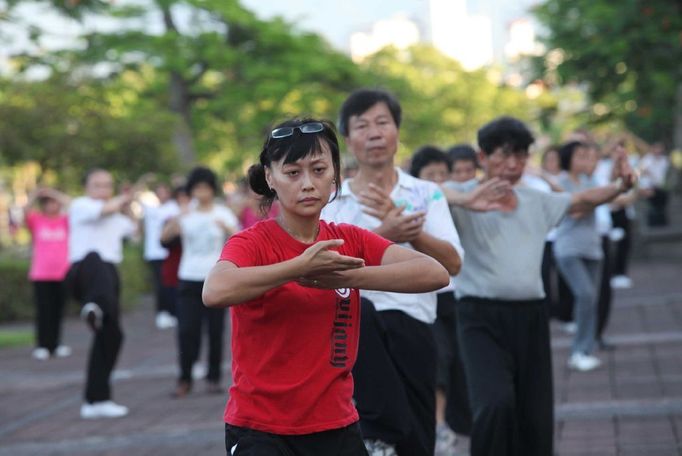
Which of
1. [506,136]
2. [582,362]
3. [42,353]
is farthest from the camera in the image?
[42,353]

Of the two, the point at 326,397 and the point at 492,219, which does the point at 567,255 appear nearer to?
the point at 492,219

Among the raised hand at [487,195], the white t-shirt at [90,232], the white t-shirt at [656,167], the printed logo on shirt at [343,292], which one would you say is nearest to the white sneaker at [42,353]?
the white t-shirt at [90,232]

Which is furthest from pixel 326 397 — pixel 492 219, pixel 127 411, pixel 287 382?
pixel 127 411

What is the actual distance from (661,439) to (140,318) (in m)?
12.0

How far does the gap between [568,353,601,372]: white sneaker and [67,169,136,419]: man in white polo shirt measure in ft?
11.5

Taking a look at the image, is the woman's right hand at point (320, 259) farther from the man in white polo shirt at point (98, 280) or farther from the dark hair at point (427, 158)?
the man in white polo shirt at point (98, 280)

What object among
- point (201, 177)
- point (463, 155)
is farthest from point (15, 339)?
point (463, 155)

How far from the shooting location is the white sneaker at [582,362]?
9.77 metres

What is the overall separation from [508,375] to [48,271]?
8998 mm

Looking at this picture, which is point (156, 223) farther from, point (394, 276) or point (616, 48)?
point (394, 276)

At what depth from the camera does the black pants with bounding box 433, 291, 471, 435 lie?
7258 millimetres

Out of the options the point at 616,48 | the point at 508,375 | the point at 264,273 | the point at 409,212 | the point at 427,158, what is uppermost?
the point at 616,48

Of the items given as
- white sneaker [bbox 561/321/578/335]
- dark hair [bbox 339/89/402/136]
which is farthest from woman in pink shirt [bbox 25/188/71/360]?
dark hair [bbox 339/89/402/136]

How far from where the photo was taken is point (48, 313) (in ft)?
44.6
